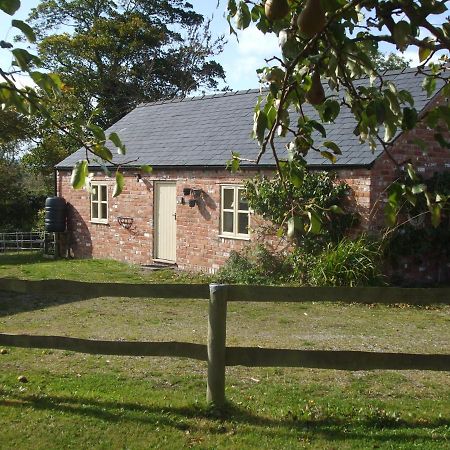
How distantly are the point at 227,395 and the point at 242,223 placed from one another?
9727mm

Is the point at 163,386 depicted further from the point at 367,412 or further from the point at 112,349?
the point at 367,412

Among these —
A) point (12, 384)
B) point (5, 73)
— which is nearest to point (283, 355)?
point (12, 384)

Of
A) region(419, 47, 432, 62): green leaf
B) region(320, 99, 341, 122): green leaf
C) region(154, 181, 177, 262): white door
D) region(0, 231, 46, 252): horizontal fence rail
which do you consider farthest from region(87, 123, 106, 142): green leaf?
region(0, 231, 46, 252): horizontal fence rail

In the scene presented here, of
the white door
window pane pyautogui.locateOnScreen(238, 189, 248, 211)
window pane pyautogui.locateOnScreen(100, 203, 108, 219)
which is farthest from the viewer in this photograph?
window pane pyautogui.locateOnScreen(100, 203, 108, 219)

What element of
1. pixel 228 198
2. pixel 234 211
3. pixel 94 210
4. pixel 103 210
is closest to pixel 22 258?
pixel 94 210

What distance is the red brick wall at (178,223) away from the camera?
15.3 metres

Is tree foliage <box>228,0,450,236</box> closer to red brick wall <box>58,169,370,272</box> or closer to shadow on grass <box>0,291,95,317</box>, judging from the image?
shadow on grass <box>0,291,95,317</box>

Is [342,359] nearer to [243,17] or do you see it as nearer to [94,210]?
[243,17]

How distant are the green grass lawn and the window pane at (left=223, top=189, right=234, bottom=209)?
5.92 m

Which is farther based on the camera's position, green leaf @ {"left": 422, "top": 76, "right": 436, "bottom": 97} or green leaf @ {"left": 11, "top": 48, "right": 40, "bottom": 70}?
green leaf @ {"left": 422, "top": 76, "right": 436, "bottom": 97}

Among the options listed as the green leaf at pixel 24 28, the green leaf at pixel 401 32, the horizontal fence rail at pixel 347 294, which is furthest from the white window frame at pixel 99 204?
the green leaf at pixel 401 32

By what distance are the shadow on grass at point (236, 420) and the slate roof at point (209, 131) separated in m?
8.03

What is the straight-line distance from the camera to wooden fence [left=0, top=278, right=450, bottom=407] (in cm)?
484

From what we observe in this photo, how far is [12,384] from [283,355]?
278 cm
